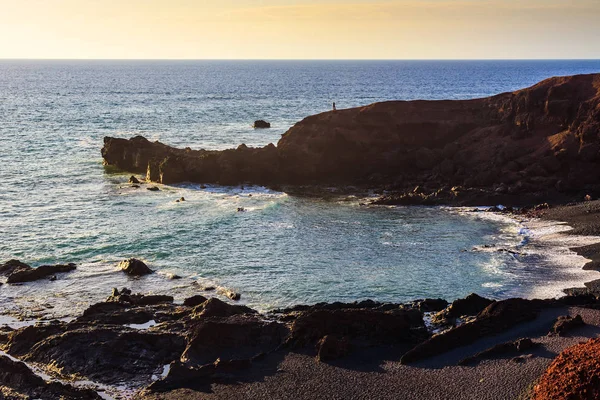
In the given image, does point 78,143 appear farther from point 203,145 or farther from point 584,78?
point 584,78

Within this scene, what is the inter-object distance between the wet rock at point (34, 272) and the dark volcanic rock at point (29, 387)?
50.0ft

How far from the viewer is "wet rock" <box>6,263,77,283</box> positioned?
43500 mm

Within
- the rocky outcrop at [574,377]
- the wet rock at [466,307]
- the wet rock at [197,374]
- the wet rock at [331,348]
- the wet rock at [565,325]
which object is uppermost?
the rocky outcrop at [574,377]

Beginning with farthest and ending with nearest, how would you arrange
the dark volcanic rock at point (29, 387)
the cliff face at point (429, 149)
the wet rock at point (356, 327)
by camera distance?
the cliff face at point (429, 149), the wet rock at point (356, 327), the dark volcanic rock at point (29, 387)

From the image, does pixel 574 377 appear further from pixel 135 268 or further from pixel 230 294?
pixel 135 268

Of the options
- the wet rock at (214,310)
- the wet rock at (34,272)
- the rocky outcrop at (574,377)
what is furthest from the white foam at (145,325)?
the rocky outcrop at (574,377)

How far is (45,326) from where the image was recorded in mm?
33938

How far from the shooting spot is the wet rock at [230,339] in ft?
105

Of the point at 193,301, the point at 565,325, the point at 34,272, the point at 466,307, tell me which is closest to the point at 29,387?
the point at 193,301

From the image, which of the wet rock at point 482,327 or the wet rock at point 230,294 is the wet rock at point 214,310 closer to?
the wet rock at point 230,294

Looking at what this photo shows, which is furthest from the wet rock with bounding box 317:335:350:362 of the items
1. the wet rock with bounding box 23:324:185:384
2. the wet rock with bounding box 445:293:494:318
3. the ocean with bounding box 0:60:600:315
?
the ocean with bounding box 0:60:600:315

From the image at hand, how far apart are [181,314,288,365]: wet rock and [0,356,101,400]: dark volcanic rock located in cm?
554

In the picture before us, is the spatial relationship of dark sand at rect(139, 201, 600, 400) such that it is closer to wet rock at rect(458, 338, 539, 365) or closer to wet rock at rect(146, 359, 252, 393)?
wet rock at rect(458, 338, 539, 365)

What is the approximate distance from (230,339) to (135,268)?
14469 mm
